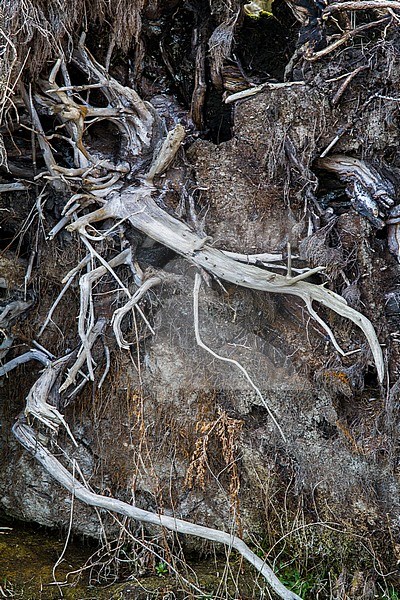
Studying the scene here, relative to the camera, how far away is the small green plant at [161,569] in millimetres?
3281

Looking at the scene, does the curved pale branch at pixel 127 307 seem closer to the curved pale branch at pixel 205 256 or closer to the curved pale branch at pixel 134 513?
the curved pale branch at pixel 205 256

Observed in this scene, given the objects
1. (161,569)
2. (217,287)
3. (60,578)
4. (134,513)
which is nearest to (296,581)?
(161,569)

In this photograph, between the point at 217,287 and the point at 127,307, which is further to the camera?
the point at 217,287

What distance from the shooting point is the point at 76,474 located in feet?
11.6

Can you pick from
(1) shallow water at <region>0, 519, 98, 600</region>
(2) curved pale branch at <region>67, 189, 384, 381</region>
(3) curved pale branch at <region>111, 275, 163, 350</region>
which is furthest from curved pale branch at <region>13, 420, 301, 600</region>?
(2) curved pale branch at <region>67, 189, 384, 381</region>

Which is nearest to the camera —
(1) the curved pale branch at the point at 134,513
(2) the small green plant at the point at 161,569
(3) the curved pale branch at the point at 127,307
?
(1) the curved pale branch at the point at 134,513

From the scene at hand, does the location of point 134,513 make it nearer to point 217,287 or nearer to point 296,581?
A: point 296,581

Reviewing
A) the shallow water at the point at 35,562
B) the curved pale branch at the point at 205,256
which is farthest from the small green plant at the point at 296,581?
the curved pale branch at the point at 205,256

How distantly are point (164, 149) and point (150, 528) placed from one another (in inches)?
80.7

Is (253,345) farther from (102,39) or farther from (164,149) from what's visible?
(102,39)

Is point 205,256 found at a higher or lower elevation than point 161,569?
higher

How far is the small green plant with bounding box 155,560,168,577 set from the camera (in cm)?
328

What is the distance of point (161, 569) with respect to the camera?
3295 mm

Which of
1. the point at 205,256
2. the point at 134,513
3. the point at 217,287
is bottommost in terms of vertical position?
the point at 134,513
